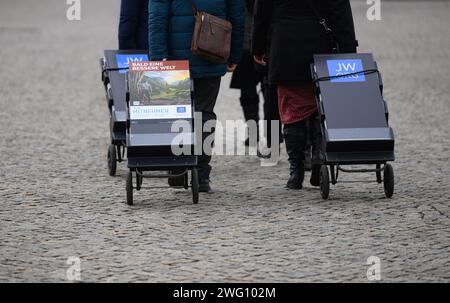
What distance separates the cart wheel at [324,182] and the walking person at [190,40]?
93cm

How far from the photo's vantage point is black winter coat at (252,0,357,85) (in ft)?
31.1

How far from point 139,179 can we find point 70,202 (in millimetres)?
546

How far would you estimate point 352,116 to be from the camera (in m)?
9.17

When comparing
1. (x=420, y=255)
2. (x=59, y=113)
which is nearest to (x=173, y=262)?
(x=420, y=255)

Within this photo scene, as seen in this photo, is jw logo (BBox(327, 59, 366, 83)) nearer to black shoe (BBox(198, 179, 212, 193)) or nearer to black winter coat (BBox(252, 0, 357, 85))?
black winter coat (BBox(252, 0, 357, 85))

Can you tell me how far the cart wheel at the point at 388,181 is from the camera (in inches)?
360

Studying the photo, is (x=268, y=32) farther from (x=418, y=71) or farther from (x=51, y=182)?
(x=418, y=71)

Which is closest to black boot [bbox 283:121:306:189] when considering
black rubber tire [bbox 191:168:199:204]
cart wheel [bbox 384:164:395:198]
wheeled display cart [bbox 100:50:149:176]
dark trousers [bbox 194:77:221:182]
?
dark trousers [bbox 194:77:221:182]

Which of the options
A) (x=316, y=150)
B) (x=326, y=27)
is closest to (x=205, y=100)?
(x=316, y=150)

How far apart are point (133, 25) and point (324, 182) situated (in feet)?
7.77

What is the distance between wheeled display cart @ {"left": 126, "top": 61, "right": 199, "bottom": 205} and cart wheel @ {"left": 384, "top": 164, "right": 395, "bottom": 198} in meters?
1.41

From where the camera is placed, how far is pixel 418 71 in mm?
18641

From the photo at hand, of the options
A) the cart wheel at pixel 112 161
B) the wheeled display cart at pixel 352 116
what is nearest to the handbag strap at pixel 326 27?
the wheeled display cart at pixel 352 116

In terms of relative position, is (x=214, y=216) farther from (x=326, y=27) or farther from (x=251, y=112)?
(x=251, y=112)
